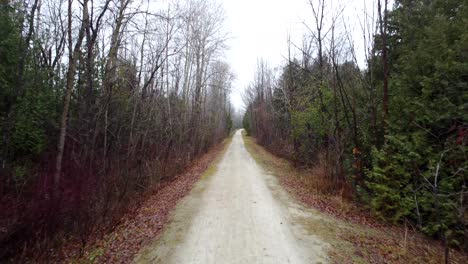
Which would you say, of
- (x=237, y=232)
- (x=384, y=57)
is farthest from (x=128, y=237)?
(x=384, y=57)

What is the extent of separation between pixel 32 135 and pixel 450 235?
34.5 ft

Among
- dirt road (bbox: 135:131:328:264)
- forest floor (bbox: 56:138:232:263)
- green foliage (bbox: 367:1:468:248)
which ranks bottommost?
forest floor (bbox: 56:138:232:263)

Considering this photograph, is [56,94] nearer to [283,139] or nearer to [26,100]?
[26,100]

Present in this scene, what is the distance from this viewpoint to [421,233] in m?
4.27

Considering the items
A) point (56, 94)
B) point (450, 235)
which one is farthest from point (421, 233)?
point (56, 94)

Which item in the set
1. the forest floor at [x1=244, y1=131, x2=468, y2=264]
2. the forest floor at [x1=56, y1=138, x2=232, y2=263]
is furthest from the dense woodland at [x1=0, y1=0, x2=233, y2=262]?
the forest floor at [x1=244, y1=131, x2=468, y2=264]

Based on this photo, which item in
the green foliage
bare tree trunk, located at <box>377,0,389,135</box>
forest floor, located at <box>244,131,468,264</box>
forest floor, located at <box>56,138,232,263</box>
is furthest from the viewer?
bare tree trunk, located at <box>377,0,389,135</box>

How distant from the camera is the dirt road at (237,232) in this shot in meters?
3.49

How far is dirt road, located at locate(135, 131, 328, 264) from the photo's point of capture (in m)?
3.49

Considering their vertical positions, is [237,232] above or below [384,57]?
below

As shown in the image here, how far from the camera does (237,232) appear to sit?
13.9 ft

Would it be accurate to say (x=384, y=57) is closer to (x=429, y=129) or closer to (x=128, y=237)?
(x=429, y=129)

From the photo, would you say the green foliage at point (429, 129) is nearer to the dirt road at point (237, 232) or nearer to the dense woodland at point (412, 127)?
the dense woodland at point (412, 127)

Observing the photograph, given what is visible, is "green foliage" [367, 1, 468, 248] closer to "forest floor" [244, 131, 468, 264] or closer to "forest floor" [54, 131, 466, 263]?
"forest floor" [244, 131, 468, 264]
